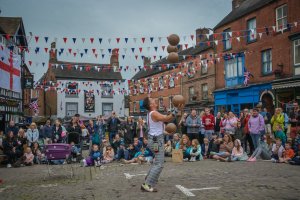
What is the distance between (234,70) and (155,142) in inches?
832

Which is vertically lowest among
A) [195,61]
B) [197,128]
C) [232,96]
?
[197,128]

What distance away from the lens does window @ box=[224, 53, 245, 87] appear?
83.1ft

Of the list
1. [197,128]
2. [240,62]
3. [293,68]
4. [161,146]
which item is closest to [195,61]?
[240,62]

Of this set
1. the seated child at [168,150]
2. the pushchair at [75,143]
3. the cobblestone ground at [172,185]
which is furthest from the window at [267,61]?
the pushchair at [75,143]

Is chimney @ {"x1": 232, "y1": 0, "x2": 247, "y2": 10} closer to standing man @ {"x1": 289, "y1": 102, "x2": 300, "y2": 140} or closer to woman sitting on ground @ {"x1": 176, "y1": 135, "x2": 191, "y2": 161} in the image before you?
standing man @ {"x1": 289, "y1": 102, "x2": 300, "y2": 140}

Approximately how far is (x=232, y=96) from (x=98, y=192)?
2107 cm

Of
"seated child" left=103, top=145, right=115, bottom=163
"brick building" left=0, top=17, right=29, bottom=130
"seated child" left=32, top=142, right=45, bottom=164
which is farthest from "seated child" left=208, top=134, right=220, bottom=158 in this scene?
"brick building" left=0, top=17, right=29, bottom=130

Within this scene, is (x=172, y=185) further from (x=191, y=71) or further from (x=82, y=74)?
(x=82, y=74)

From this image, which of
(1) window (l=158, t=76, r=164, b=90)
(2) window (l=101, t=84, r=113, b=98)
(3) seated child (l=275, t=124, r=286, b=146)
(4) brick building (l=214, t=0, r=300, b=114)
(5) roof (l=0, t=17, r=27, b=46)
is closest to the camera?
(3) seated child (l=275, t=124, r=286, b=146)

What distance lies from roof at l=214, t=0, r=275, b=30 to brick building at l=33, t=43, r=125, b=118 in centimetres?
1931

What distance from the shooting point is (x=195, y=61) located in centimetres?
3081

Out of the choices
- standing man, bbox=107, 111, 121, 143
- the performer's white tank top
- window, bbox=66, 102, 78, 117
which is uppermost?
window, bbox=66, 102, 78, 117

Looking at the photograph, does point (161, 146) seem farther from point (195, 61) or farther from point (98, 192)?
point (195, 61)

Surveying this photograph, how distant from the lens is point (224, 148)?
1239 cm
